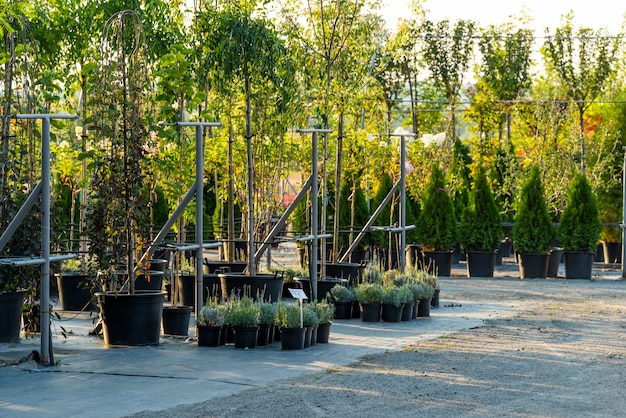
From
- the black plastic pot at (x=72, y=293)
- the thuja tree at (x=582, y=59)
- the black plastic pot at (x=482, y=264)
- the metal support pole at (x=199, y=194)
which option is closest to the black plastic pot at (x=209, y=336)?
the metal support pole at (x=199, y=194)

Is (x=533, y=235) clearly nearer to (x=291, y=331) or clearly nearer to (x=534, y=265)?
(x=534, y=265)

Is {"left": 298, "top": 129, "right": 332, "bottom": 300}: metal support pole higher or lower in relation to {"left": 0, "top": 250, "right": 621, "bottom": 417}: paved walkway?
higher

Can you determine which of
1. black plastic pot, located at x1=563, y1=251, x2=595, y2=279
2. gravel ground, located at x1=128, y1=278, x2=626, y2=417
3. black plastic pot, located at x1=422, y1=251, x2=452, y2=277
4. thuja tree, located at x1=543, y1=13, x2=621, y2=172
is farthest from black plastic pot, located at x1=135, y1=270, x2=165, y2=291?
thuja tree, located at x1=543, y1=13, x2=621, y2=172

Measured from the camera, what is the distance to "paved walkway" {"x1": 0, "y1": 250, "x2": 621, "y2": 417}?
6.32 m

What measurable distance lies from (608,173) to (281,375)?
60.2ft

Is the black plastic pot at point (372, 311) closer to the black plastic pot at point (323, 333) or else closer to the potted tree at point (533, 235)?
the black plastic pot at point (323, 333)

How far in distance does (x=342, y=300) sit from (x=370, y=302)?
1.24 ft

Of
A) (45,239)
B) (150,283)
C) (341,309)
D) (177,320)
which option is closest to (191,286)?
(150,283)

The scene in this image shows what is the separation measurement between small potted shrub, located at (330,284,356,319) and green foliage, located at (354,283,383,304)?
12 centimetres

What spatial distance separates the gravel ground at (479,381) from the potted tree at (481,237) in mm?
7035

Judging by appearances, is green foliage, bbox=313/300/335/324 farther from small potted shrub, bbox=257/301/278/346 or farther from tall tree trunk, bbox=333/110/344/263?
tall tree trunk, bbox=333/110/344/263

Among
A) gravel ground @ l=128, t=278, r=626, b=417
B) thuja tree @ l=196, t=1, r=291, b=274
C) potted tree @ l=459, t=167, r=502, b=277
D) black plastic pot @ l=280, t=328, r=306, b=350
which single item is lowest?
gravel ground @ l=128, t=278, r=626, b=417

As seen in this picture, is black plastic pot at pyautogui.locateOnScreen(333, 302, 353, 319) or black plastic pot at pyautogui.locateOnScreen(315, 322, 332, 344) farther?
black plastic pot at pyautogui.locateOnScreen(333, 302, 353, 319)

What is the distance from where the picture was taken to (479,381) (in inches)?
288
